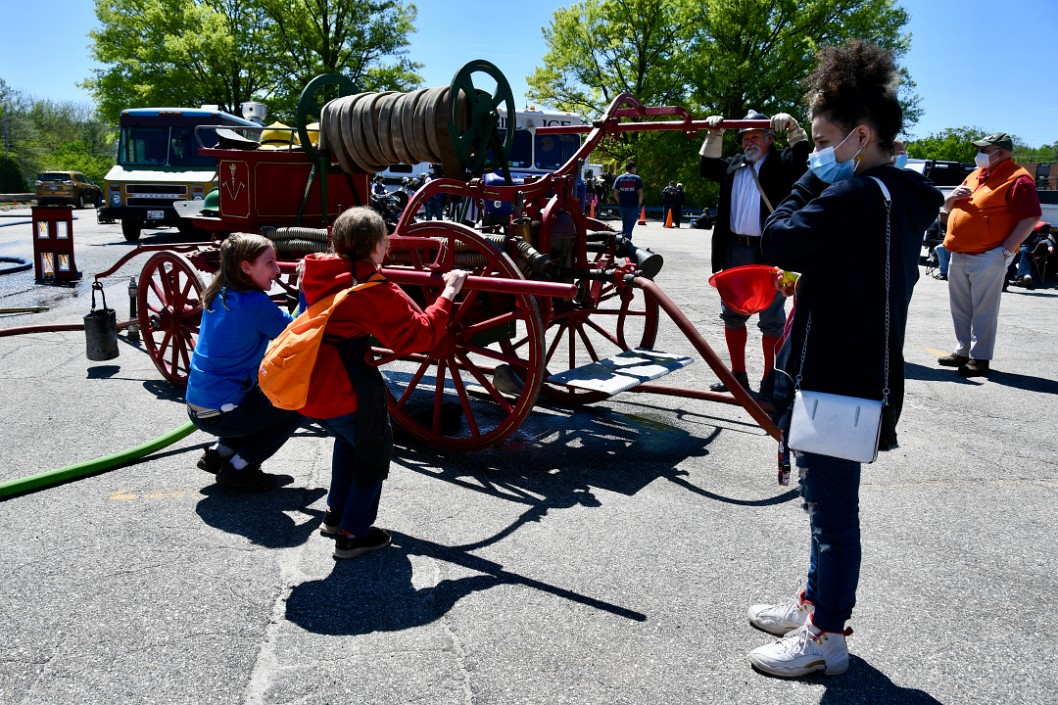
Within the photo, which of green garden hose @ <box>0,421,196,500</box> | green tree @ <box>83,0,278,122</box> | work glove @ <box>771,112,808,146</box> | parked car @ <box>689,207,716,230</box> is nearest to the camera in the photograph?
green garden hose @ <box>0,421,196,500</box>

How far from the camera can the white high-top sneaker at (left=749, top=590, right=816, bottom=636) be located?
2.81m

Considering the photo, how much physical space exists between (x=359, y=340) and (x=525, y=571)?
115 centimetres

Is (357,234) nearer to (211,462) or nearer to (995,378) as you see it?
(211,462)

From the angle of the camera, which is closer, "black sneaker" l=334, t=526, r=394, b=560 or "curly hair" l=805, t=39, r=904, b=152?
"curly hair" l=805, t=39, r=904, b=152

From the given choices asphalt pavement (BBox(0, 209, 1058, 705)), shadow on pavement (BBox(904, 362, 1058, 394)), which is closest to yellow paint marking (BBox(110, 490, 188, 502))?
asphalt pavement (BBox(0, 209, 1058, 705))

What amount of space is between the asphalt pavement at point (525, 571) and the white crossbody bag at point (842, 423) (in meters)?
0.80

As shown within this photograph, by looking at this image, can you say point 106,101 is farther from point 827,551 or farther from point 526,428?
point 827,551

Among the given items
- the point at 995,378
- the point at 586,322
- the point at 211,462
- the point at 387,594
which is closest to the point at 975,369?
the point at 995,378

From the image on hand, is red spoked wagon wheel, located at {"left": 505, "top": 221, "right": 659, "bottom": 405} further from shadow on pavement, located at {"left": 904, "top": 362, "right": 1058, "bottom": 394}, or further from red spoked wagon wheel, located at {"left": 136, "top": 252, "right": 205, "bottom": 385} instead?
shadow on pavement, located at {"left": 904, "top": 362, "right": 1058, "bottom": 394}

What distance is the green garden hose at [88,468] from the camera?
392 centimetres

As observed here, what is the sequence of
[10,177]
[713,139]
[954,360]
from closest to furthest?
[713,139] → [954,360] → [10,177]

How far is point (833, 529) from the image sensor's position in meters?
2.48

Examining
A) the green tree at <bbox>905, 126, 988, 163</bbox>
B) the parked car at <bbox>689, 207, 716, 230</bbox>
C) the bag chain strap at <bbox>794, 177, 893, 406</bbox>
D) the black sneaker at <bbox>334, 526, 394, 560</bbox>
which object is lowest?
the black sneaker at <bbox>334, 526, 394, 560</bbox>

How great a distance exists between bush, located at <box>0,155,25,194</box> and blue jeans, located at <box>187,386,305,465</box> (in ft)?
155
